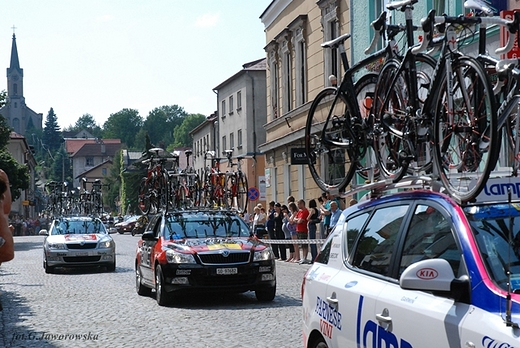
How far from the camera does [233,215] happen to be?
16.4 metres

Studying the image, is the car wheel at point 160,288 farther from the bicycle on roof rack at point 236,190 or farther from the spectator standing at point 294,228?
the bicycle on roof rack at point 236,190

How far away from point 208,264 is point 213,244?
0.57 metres

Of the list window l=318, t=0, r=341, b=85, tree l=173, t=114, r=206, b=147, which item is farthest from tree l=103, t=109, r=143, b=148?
window l=318, t=0, r=341, b=85

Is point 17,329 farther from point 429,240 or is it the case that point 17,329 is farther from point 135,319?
point 429,240

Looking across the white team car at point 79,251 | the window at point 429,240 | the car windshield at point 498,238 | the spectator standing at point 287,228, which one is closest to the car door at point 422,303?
the window at point 429,240

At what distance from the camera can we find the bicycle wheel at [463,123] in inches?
218

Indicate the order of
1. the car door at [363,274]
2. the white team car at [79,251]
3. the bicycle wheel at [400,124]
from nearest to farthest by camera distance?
1. the car door at [363,274]
2. the bicycle wheel at [400,124]
3. the white team car at [79,251]

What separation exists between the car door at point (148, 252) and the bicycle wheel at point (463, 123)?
31.4 feet

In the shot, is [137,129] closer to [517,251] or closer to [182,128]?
[182,128]

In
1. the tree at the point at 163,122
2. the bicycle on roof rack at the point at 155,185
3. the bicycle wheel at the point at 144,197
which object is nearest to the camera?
the bicycle on roof rack at the point at 155,185

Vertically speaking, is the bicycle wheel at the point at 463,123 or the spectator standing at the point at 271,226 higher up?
the bicycle wheel at the point at 463,123

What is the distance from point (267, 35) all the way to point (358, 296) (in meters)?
38.1

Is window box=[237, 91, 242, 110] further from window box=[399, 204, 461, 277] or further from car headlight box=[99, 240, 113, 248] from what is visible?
window box=[399, 204, 461, 277]

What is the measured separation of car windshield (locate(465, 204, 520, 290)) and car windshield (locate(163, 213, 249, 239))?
35.8 feet
